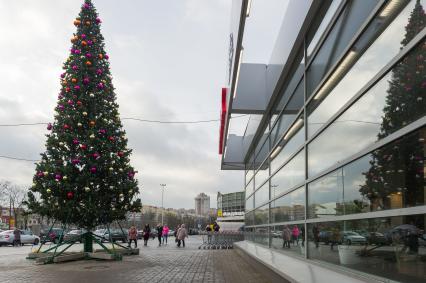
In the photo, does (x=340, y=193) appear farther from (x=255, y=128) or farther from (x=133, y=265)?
(x=255, y=128)

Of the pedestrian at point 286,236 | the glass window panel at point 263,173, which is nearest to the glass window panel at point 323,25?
the pedestrian at point 286,236

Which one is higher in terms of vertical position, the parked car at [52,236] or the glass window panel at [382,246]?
the glass window panel at [382,246]

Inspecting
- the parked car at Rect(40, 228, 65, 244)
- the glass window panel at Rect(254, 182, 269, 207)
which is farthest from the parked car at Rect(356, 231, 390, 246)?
the parked car at Rect(40, 228, 65, 244)

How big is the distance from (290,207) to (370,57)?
19.8 ft

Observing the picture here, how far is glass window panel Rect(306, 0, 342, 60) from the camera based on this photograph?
767 centimetres

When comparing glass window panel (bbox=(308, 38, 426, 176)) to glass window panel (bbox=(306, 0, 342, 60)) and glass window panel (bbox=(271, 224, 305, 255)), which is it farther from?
glass window panel (bbox=(271, 224, 305, 255))

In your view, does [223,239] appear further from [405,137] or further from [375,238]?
[405,137]

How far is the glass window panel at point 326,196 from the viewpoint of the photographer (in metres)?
6.86

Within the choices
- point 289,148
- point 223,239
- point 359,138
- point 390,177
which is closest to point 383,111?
point 390,177

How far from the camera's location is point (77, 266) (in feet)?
45.7

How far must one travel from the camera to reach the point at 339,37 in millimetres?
7250

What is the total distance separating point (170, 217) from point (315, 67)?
430 ft

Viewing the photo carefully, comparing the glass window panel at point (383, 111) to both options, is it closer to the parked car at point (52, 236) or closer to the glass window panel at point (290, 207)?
the glass window panel at point (290, 207)

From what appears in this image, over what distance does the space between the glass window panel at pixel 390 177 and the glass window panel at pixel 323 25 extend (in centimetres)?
286
